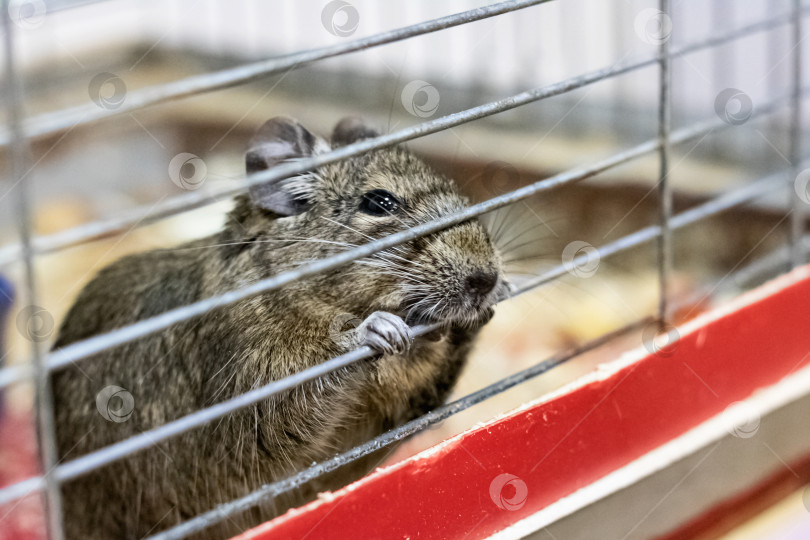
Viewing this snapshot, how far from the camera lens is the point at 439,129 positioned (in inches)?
51.4

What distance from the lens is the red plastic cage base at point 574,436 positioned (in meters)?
1.25

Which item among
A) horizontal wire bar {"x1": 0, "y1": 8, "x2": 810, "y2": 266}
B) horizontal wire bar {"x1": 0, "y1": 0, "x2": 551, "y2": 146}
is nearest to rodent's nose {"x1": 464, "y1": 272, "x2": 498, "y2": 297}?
horizontal wire bar {"x1": 0, "y1": 8, "x2": 810, "y2": 266}

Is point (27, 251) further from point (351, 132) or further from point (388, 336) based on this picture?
point (351, 132)

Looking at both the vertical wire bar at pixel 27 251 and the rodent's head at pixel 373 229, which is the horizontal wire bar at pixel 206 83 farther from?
the rodent's head at pixel 373 229

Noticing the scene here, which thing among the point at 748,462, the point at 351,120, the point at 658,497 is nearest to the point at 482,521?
the point at 658,497

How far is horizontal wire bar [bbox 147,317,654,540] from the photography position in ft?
3.74

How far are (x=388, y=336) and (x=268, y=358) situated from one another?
1.14ft

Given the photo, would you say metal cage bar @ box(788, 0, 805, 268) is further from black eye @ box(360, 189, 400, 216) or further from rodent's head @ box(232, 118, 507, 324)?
black eye @ box(360, 189, 400, 216)

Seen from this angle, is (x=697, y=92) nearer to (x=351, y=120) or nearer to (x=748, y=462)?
(x=351, y=120)

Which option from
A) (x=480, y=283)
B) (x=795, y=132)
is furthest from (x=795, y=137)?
(x=480, y=283)

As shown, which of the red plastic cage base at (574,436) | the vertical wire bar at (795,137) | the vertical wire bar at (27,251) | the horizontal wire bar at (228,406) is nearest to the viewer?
the vertical wire bar at (27,251)

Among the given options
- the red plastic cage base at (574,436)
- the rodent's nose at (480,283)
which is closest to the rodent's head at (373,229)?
the rodent's nose at (480,283)

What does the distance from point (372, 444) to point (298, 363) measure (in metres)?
0.39

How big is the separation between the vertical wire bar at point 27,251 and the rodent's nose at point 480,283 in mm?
806
